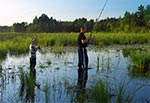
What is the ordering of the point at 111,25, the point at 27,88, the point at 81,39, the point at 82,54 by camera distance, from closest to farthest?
the point at 27,88 → the point at 81,39 → the point at 82,54 → the point at 111,25

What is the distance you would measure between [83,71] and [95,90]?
5.64 meters

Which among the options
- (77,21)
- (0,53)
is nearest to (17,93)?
(0,53)

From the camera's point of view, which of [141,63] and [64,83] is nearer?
[64,83]

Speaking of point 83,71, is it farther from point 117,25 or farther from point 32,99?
point 117,25

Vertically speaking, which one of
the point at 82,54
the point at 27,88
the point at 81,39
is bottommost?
the point at 27,88

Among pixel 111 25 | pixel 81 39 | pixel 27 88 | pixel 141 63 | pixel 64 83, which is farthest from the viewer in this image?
pixel 111 25

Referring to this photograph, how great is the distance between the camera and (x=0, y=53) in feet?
66.6

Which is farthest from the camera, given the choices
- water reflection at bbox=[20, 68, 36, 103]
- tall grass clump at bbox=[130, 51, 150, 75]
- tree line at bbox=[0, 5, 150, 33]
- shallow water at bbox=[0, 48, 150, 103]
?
tree line at bbox=[0, 5, 150, 33]

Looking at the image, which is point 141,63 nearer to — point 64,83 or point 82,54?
point 82,54

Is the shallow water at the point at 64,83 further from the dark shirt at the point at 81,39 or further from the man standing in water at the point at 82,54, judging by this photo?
the dark shirt at the point at 81,39

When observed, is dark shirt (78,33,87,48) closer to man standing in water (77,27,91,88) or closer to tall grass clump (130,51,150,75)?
man standing in water (77,27,91,88)

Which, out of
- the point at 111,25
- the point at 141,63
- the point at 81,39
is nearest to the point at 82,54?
the point at 81,39

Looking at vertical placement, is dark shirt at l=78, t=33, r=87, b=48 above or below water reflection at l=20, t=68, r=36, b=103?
above

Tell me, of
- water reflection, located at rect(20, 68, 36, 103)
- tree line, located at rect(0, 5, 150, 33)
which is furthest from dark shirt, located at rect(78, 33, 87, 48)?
tree line, located at rect(0, 5, 150, 33)
